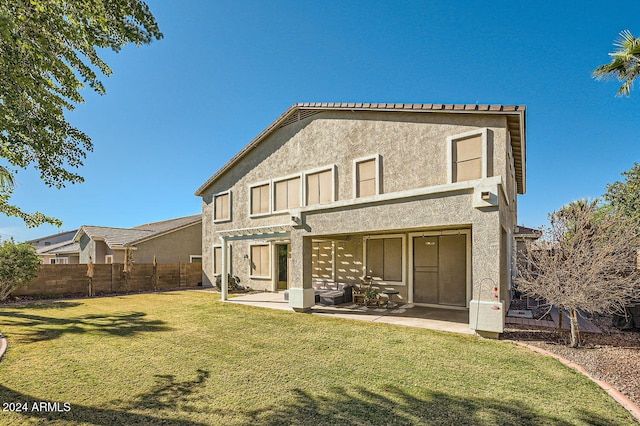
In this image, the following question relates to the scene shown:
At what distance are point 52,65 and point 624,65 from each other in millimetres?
15754

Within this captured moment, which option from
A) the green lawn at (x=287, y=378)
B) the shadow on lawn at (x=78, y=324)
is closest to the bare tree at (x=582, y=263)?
the green lawn at (x=287, y=378)

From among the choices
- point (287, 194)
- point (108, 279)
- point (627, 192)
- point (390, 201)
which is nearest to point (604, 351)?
point (390, 201)

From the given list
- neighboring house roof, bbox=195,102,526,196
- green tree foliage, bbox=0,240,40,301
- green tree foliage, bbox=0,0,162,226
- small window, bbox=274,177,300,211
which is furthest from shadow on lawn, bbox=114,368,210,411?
green tree foliage, bbox=0,240,40,301

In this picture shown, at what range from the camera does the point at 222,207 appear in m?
21.8

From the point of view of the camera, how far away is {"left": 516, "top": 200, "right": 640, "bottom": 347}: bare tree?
723 cm

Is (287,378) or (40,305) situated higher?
(287,378)

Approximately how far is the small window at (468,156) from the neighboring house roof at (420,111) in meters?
0.87

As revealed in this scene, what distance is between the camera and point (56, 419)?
4332 millimetres

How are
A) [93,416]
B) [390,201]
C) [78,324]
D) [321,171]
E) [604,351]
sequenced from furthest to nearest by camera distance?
[321,171] < [78,324] < [390,201] < [604,351] < [93,416]

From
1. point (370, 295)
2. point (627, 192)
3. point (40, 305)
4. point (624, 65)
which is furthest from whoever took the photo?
point (627, 192)

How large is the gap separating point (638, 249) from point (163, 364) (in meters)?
12.5

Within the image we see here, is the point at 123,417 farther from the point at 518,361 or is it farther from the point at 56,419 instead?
the point at 518,361

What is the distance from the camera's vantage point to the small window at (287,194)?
17250 millimetres

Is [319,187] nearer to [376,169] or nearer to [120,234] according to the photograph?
[376,169]
